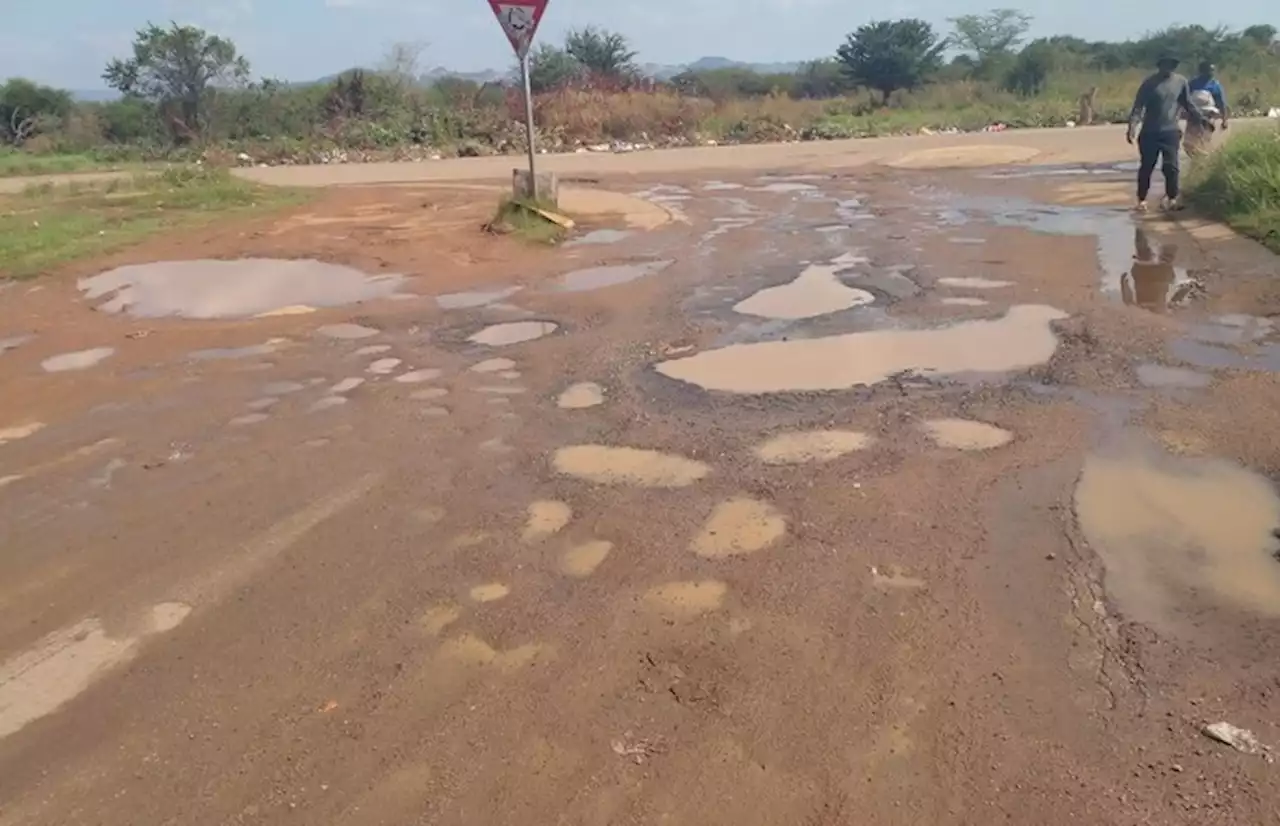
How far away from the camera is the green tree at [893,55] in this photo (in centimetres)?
4141

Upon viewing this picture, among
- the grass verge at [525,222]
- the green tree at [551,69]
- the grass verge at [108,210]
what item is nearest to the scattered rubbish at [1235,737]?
the grass verge at [525,222]

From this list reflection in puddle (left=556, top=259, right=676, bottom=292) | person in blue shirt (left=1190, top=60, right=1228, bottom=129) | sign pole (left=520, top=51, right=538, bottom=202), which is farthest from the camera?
person in blue shirt (left=1190, top=60, right=1228, bottom=129)

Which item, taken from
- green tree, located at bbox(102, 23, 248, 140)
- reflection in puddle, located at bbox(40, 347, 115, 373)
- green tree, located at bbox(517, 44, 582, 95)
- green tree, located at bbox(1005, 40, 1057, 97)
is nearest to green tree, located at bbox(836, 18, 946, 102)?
green tree, located at bbox(1005, 40, 1057, 97)

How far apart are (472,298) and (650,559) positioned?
16.9 feet

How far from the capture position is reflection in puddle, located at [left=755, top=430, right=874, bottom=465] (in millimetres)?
4980

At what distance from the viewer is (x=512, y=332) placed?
7641 mm

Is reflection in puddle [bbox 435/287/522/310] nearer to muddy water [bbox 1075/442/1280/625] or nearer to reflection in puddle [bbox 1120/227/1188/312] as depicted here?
reflection in puddle [bbox 1120/227/1188/312]

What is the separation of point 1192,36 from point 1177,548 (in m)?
48.5

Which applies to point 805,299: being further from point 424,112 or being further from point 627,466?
point 424,112

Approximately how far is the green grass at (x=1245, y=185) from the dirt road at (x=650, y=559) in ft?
7.42

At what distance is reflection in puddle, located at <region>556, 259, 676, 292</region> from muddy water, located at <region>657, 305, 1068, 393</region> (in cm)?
248

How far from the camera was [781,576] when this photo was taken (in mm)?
3895

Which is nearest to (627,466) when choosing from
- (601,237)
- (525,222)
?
(601,237)

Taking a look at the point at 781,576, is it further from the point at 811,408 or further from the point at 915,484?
the point at 811,408
